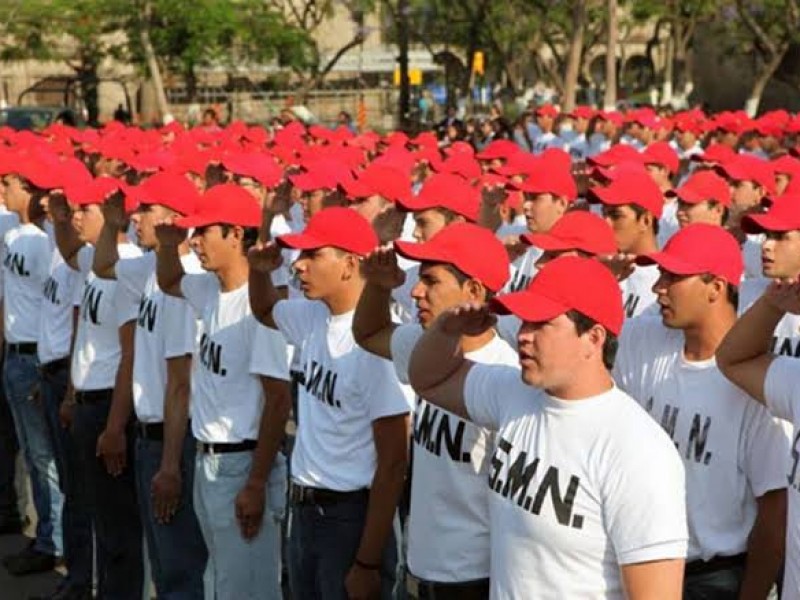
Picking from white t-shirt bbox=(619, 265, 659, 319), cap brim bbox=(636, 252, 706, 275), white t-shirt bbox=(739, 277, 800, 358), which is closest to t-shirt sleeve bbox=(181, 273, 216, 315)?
white t-shirt bbox=(619, 265, 659, 319)

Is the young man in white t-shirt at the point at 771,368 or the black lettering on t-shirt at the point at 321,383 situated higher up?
the young man in white t-shirt at the point at 771,368

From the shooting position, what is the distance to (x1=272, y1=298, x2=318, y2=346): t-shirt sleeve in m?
5.12

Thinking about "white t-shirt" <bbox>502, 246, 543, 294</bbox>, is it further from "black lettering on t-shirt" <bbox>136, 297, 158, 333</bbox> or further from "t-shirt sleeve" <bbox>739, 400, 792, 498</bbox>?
"t-shirt sleeve" <bbox>739, 400, 792, 498</bbox>

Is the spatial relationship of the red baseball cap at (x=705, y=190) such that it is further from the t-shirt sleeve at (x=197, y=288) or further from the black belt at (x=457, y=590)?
the black belt at (x=457, y=590)

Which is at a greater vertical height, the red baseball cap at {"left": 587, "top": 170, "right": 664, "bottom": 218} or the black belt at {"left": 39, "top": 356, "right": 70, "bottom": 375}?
the red baseball cap at {"left": 587, "top": 170, "right": 664, "bottom": 218}

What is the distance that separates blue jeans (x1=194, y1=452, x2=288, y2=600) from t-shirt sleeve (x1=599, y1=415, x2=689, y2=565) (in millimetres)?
2358

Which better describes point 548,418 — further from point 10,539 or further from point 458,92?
point 458,92

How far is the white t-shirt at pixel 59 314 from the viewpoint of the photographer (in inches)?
279

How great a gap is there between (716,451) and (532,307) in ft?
3.78

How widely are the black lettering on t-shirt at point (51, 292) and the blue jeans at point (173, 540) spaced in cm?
143

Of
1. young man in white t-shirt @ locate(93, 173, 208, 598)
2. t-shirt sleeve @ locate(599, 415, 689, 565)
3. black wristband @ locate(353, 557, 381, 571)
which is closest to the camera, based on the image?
t-shirt sleeve @ locate(599, 415, 689, 565)

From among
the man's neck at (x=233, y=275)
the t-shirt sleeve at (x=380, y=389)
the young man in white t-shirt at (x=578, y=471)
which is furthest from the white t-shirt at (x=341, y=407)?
the young man in white t-shirt at (x=578, y=471)

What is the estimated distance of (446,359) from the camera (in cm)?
405

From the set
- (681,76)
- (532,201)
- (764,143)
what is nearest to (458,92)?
(681,76)
